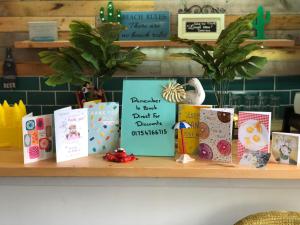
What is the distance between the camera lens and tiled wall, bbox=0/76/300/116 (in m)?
3.60

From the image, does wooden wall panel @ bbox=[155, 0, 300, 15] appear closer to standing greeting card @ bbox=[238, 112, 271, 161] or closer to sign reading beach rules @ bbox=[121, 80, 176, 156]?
sign reading beach rules @ bbox=[121, 80, 176, 156]

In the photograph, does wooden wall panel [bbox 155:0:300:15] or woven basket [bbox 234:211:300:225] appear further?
wooden wall panel [bbox 155:0:300:15]

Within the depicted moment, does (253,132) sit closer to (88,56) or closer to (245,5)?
(88,56)

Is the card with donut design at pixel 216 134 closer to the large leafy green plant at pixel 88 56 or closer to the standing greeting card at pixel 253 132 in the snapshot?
the standing greeting card at pixel 253 132

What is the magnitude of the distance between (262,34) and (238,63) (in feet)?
5.72

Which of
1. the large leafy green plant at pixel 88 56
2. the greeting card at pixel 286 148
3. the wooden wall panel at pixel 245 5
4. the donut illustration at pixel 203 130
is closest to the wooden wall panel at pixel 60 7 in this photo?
the wooden wall panel at pixel 245 5

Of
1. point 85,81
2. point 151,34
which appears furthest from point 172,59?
point 85,81

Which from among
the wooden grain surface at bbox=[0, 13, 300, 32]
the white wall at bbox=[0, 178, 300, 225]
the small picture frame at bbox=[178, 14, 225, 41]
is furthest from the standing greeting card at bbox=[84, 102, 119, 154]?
the wooden grain surface at bbox=[0, 13, 300, 32]

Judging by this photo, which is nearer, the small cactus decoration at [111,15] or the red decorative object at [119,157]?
the red decorative object at [119,157]

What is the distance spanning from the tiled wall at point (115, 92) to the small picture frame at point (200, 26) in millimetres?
380

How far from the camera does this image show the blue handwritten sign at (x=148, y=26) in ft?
11.5

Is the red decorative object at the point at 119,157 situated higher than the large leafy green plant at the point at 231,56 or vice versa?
the large leafy green plant at the point at 231,56

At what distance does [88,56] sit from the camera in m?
1.83

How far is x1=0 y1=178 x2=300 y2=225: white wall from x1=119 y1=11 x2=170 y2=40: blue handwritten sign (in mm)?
1945
